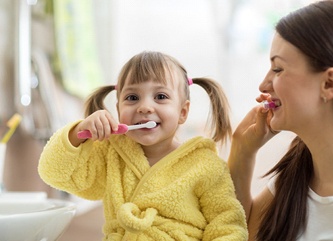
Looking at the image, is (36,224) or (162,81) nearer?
(36,224)

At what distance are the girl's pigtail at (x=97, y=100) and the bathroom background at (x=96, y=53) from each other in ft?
1.24

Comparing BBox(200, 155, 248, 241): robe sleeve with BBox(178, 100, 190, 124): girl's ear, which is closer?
BBox(200, 155, 248, 241): robe sleeve

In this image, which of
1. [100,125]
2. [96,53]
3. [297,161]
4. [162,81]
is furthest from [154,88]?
[96,53]

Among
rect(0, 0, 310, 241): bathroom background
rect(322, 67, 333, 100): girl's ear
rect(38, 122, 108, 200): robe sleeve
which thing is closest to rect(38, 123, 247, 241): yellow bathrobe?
rect(38, 122, 108, 200): robe sleeve

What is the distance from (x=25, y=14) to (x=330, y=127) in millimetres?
1235

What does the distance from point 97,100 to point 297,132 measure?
41 centimetres

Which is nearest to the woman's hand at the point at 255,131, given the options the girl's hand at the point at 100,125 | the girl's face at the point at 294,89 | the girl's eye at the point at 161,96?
the girl's face at the point at 294,89

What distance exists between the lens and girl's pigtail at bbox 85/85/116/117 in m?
1.11

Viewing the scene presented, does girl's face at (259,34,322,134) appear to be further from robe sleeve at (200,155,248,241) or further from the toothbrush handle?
the toothbrush handle

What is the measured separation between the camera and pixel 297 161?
112cm

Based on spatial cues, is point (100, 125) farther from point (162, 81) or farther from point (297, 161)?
point (297, 161)

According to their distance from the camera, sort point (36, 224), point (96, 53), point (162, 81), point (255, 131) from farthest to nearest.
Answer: point (96, 53), point (255, 131), point (162, 81), point (36, 224)

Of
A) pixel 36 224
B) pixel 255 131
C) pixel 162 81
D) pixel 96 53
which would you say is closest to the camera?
pixel 36 224

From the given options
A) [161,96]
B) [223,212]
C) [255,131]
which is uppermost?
[161,96]
